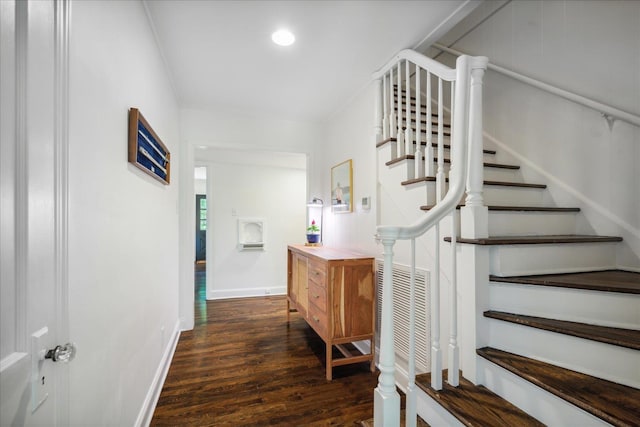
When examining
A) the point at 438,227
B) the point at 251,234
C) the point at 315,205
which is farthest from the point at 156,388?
the point at 251,234

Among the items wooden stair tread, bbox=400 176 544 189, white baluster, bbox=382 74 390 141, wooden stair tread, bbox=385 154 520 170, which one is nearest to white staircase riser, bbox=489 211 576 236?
wooden stair tread, bbox=400 176 544 189

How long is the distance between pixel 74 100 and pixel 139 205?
2.70ft

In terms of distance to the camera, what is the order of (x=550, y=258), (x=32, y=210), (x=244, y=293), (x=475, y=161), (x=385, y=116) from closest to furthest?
(x=32, y=210), (x=475, y=161), (x=550, y=258), (x=385, y=116), (x=244, y=293)

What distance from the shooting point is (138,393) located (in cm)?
160

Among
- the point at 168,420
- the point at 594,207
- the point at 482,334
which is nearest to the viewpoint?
the point at 482,334

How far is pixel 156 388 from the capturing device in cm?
195

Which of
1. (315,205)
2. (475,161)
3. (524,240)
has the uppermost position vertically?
(475,161)

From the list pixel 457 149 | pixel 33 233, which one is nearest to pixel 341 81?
pixel 457 149

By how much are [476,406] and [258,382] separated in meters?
1.56

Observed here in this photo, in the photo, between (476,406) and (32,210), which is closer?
(32,210)

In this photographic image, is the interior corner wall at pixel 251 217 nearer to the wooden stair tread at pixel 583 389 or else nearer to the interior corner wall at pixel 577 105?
the interior corner wall at pixel 577 105

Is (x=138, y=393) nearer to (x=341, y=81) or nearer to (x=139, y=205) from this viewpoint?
(x=139, y=205)

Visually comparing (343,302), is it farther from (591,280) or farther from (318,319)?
(591,280)

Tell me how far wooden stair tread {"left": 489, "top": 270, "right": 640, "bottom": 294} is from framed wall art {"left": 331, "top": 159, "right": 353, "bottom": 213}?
5.73 feet
